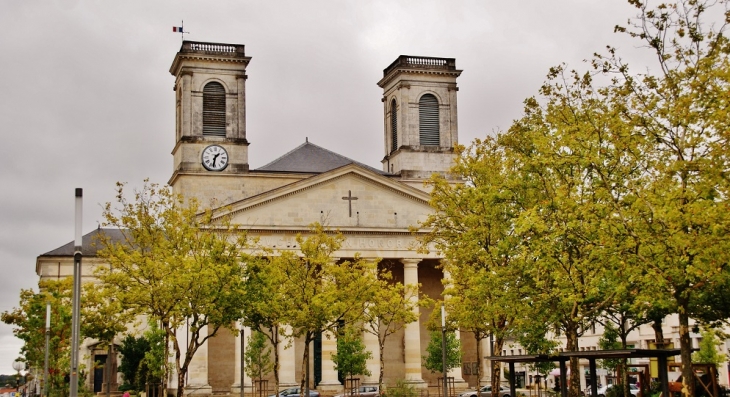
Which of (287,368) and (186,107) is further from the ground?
(186,107)

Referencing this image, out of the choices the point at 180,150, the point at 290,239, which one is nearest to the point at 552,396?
the point at 290,239

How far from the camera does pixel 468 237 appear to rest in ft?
119

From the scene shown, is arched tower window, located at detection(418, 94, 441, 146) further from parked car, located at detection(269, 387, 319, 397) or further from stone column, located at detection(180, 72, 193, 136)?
parked car, located at detection(269, 387, 319, 397)

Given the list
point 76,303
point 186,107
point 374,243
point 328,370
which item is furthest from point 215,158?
point 76,303

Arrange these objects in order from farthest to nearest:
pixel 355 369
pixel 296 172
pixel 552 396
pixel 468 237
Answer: pixel 296 172
pixel 355 369
pixel 552 396
pixel 468 237

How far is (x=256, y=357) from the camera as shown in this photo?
61.8 metres

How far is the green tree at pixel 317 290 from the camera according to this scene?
45.1 m

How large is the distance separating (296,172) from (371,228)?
30.1 ft

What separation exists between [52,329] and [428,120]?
30.3 m

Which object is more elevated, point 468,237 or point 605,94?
point 605,94

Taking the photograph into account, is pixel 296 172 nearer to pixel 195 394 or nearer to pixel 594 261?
pixel 195 394

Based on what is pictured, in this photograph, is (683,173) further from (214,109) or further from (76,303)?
(214,109)

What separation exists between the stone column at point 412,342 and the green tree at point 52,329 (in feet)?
69.4

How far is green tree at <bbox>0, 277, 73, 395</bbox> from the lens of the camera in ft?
191
